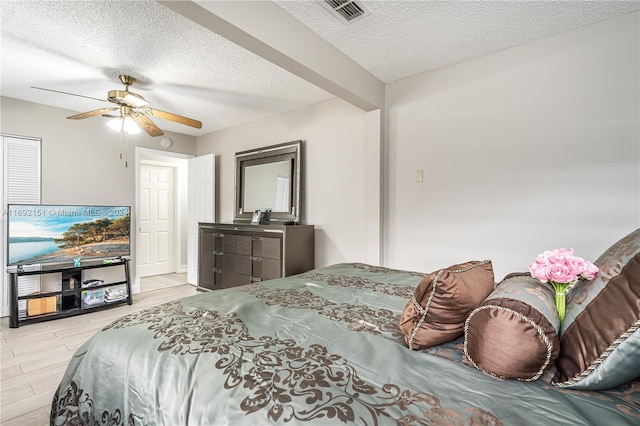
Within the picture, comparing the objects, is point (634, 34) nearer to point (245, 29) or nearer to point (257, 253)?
point (245, 29)

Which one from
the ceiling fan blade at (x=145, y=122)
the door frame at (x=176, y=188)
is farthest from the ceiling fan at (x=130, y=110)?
the door frame at (x=176, y=188)

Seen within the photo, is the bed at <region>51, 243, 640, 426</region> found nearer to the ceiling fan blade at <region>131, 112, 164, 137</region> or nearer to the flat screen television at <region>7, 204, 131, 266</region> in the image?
the ceiling fan blade at <region>131, 112, 164, 137</region>

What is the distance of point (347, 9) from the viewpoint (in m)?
2.13

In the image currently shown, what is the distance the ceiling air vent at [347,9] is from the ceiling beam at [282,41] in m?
0.27

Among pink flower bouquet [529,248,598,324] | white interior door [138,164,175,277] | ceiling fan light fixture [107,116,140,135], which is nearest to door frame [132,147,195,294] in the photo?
white interior door [138,164,175,277]

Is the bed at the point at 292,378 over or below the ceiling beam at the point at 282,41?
below

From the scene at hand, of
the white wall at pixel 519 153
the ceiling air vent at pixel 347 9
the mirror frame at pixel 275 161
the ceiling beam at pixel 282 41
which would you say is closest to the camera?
the ceiling beam at pixel 282 41

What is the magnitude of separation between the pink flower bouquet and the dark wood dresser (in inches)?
107

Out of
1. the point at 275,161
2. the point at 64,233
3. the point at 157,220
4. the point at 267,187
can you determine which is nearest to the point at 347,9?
the point at 275,161

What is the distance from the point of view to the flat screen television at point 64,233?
3391mm

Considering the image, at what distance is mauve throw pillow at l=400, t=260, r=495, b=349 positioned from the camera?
1.02m

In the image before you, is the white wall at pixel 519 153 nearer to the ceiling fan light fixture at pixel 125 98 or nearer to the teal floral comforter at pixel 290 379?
the teal floral comforter at pixel 290 379

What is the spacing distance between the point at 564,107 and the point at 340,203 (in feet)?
7.25

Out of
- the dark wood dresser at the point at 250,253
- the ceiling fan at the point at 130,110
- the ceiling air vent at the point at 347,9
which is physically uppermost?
the ceiling air vent at the point at 347,9
